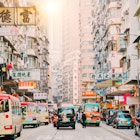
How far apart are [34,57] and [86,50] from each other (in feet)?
213

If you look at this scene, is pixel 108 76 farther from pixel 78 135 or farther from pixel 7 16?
pixel 7 16

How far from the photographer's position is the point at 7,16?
27703 millimetres

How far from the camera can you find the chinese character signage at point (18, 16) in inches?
1062

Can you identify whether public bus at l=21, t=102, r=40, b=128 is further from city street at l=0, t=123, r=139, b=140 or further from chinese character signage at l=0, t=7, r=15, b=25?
chinese character signage at l=0, t=7, r=15, b=25

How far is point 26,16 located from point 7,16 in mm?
1314

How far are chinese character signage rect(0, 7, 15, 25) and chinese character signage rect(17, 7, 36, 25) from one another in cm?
45

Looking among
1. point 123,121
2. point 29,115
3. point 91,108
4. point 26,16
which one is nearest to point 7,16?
point 26,16

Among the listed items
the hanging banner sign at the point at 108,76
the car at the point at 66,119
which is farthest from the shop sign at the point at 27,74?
the hanging banner sign at the point at 108,76

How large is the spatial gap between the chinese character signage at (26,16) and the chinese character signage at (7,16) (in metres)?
0.45

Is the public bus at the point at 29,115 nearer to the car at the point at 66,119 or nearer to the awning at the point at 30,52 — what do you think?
the car at the point at 66,119

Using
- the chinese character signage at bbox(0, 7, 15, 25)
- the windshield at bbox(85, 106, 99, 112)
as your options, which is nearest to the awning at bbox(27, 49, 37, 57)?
the windshield at bbox(85, 106, 99, 112)

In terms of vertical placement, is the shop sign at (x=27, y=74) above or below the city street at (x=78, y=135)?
above

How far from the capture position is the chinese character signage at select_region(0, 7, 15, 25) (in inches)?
1086

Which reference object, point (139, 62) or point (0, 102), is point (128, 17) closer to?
point (139, 62)
